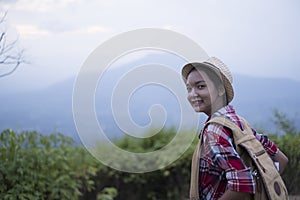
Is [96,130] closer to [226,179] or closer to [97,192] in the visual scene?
[226,179]

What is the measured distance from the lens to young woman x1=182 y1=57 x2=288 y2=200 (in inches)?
69.1

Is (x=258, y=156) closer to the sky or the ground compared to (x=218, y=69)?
closer to the ground

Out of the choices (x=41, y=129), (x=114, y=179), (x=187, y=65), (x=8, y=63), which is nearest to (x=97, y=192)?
(x=114, y=179)

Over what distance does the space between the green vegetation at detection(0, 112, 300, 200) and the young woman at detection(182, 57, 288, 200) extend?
229 centimetres

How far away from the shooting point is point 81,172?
15.5 ft

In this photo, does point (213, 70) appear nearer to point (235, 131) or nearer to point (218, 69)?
point (218, 69)

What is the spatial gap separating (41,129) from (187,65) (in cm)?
289

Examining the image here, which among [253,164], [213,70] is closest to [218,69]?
[213,70]

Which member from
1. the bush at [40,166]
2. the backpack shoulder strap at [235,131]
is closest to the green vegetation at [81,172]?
the bush at [40,166]

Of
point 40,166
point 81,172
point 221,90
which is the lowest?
point 81,172

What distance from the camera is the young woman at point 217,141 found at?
69.1 inches

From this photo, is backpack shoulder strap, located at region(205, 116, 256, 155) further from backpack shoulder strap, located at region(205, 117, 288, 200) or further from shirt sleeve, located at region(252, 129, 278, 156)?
shirt sleeve, located at region(252, 129, 278, 156)

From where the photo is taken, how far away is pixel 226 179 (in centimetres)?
182

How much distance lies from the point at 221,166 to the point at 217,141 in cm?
9
